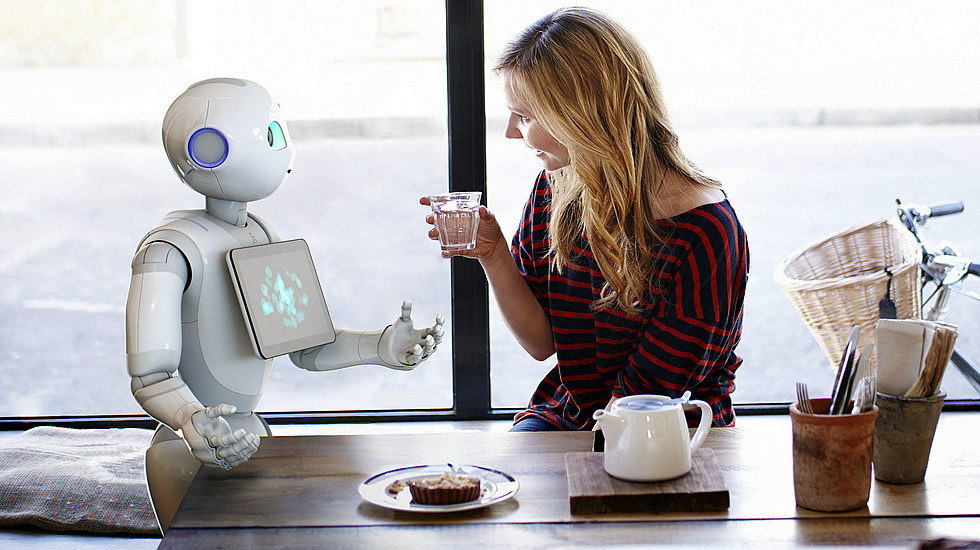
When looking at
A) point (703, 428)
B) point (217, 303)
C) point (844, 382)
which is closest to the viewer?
point (844, 382)

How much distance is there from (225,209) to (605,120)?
25.3 inches

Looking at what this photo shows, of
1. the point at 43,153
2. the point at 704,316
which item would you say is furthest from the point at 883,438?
the point at 43,153

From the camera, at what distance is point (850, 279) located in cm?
228

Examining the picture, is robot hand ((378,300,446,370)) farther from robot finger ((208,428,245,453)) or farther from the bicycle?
the bicycle

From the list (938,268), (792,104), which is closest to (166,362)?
(938,268)

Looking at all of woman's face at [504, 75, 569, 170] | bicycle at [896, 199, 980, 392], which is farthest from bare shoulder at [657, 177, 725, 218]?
bicycle at [896, 199, 980, 392]

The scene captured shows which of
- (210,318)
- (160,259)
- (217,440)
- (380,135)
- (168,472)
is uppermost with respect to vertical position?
(380,135)

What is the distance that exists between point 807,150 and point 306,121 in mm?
1589

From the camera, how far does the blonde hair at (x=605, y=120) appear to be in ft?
5.08

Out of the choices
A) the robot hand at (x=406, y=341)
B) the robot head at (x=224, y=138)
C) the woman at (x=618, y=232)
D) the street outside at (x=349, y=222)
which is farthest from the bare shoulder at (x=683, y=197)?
the street outside at (x=349, y=222)

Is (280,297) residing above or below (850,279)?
above

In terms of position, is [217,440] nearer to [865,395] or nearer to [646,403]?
[646,403]

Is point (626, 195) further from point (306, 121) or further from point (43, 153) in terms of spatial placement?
point (43, 153)

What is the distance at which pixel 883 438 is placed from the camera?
3.72ft
